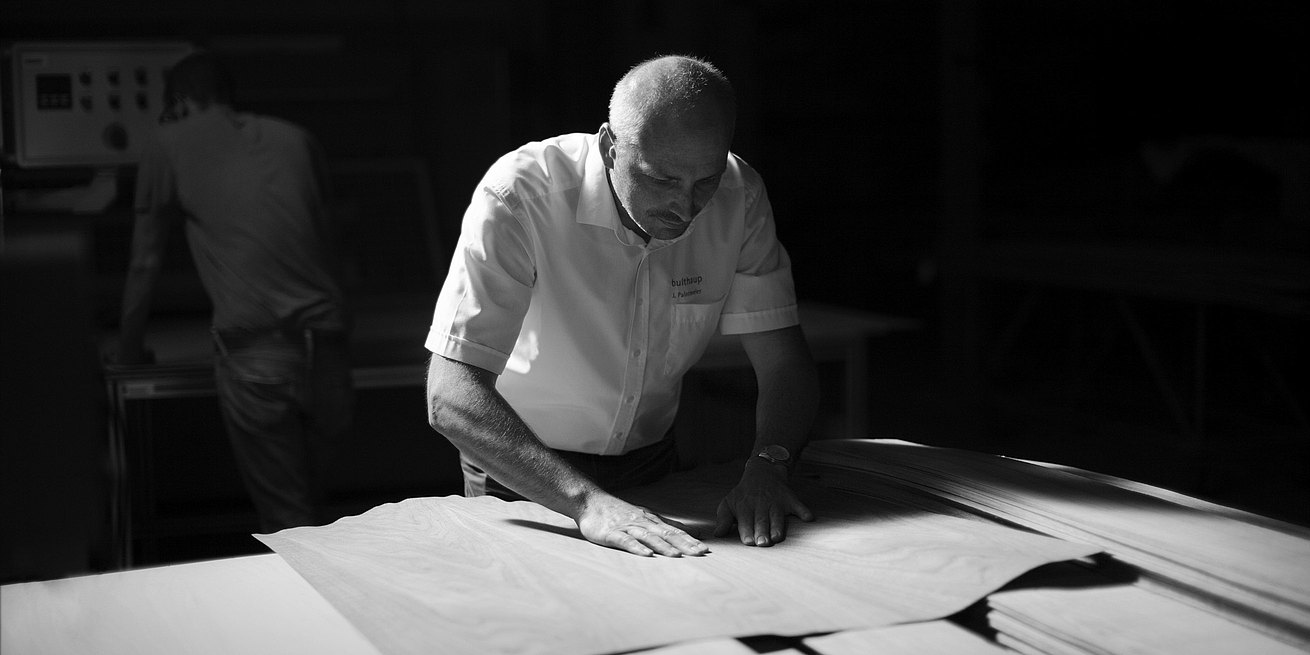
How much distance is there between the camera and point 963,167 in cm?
580

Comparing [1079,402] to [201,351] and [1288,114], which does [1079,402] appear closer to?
[1288,114]

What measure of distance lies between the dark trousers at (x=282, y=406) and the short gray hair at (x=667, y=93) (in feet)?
6.69

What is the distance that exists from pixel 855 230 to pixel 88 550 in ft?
26.1

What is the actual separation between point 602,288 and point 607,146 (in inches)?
9.5

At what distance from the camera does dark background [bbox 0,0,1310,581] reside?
14.2 ft

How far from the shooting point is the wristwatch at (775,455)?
5.74ft

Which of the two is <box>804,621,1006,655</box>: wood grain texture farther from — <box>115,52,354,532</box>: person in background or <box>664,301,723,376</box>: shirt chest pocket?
<box>115,52,354,532</box>: person in background

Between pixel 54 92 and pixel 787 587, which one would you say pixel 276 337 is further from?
pixel 787 587

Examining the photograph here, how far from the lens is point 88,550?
49.1 inches

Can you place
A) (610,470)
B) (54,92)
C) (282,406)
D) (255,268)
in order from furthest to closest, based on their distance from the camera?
(54,92)
(282,406)
(255,268)
(610,470)

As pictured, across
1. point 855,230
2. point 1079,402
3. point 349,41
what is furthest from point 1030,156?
point 349,41

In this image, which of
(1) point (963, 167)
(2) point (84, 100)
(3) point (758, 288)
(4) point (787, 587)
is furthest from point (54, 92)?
(1) point (963, 167)

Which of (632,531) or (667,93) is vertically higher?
(667,93)

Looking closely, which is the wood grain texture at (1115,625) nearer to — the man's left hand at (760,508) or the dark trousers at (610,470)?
the man's left hand at (760,508)
